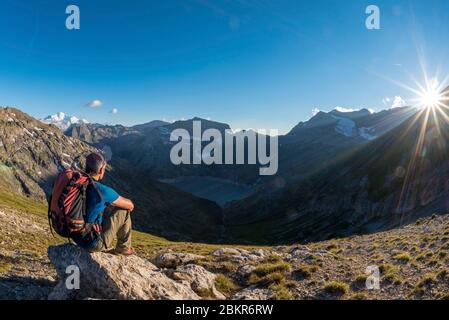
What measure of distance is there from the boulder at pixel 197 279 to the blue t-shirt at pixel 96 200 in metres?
4.98

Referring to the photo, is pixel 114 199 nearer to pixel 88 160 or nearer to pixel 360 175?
pixel 88 160

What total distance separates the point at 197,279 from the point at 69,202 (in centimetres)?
674

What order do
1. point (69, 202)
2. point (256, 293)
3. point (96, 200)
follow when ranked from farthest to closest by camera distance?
point (256, 293)
point (96, 200)
point (69, 202)

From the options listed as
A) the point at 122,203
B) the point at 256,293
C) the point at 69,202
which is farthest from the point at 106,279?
the point at 256,293

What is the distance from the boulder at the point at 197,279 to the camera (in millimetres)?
14398

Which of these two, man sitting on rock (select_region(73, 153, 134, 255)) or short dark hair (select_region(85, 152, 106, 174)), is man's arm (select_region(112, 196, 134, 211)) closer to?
man sitting on rock (select_region(73, 153, 134, 255))

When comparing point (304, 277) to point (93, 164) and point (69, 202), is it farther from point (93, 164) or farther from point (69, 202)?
point (69, 202)

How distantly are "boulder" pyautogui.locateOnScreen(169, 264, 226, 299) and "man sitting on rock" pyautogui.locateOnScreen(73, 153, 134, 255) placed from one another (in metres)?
3.37

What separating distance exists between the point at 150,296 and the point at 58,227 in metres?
3.99

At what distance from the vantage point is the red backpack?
1091 centimetres

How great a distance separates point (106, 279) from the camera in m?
11.6

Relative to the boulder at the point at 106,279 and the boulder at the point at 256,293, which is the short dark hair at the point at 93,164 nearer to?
the boulder at the point at 106,279

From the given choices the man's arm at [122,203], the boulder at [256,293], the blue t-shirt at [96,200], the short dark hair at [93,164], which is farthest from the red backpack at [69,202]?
the boulder at [256,293]
